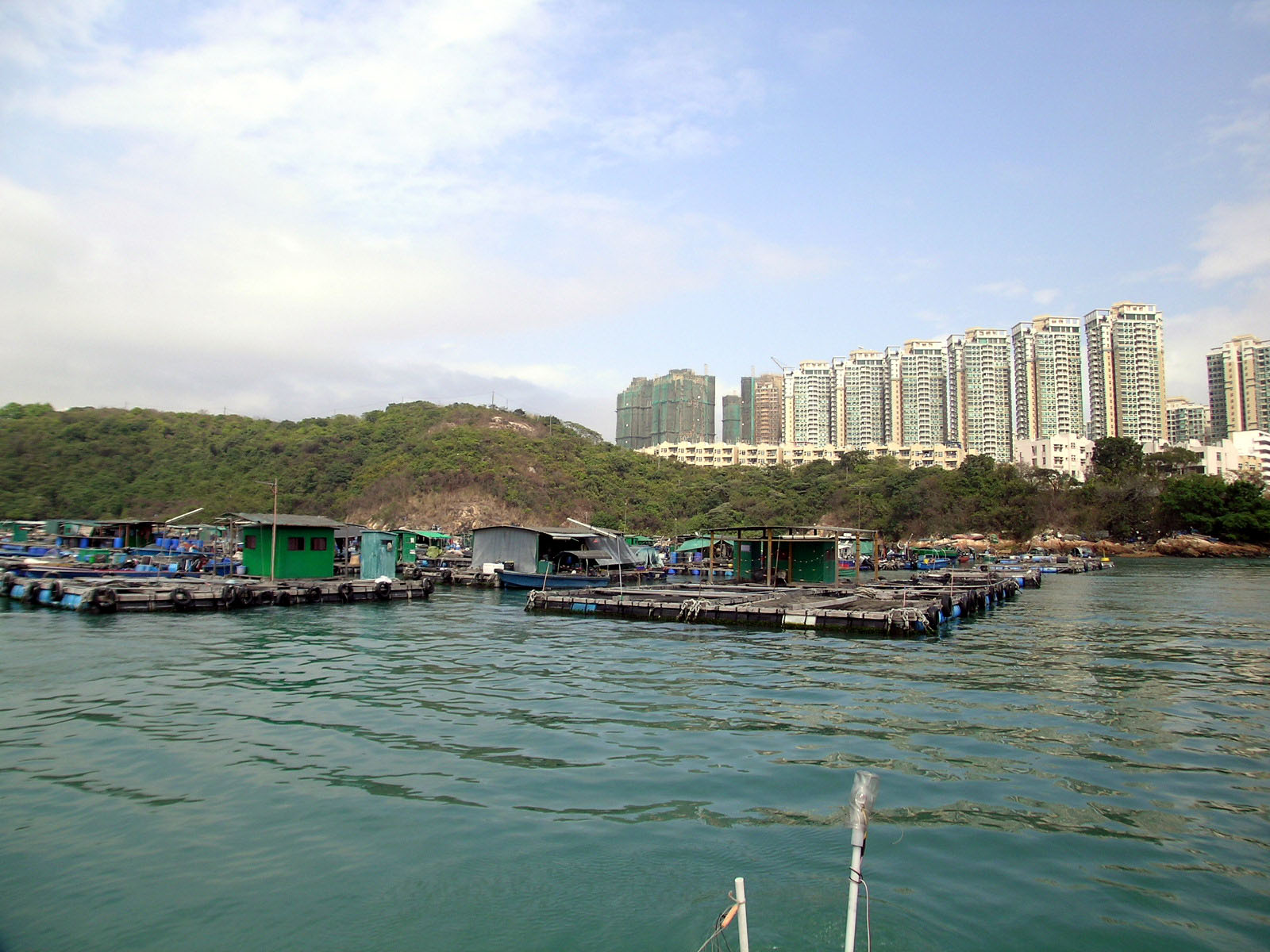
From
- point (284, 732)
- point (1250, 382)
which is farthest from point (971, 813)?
point (1250, 382)

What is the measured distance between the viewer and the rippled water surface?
5.73 m

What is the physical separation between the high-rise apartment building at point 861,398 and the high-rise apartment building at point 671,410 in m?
25.3

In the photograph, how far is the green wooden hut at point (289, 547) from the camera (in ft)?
102

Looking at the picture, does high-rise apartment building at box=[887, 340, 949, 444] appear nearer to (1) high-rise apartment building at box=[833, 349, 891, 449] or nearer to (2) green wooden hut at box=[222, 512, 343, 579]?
(1) high-rise apartment building at box=[833, 349, 891, 449]

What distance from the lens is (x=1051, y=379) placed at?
125 meters

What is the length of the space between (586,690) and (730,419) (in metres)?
159

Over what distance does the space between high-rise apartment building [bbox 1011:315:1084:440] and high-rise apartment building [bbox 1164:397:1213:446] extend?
21238 mm

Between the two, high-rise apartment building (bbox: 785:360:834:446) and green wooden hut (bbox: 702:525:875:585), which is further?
high-rise apartment building (bbox: 785:360:834:446)

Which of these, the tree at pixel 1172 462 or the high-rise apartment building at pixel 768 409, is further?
the high-rise apartment building at pixel 768 409

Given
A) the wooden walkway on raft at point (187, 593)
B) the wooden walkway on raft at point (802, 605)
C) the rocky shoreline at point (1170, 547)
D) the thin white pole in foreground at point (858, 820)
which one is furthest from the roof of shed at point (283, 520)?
the rocky shoreline at point (1170, 547)

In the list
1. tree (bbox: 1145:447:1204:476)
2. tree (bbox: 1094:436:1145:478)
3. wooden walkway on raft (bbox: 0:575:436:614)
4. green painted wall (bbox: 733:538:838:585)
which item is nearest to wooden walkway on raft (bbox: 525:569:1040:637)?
green painted wall (bbox: 733:538:838:585)

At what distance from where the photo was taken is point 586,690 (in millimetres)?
13719

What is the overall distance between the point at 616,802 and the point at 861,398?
14049cm

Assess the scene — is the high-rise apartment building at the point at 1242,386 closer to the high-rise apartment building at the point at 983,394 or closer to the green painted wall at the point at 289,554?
the high-rise apartment building at the point at 983,394
